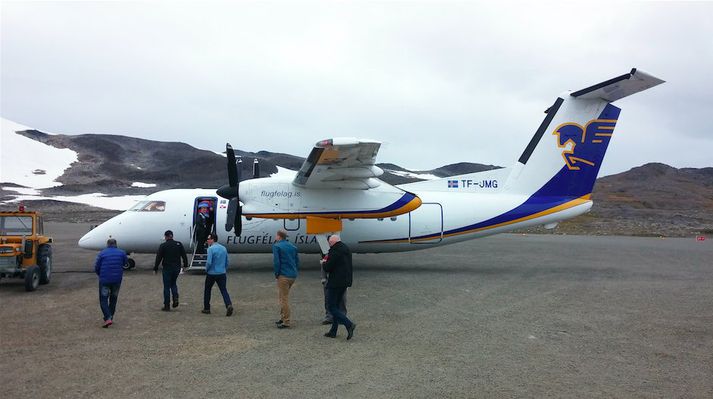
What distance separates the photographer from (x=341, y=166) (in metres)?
12.7

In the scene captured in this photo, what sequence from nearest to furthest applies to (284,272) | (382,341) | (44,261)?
(382,341), (284,272), (44,261)

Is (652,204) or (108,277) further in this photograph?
(652,204)

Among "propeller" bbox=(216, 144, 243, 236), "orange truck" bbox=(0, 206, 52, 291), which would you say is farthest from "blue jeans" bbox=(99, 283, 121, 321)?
"propeller" bbox=(216, 144, 243, 236)

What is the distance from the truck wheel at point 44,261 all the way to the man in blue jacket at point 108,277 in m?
4.57

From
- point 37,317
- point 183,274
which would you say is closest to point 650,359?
point 37,317

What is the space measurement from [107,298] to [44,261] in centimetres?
484

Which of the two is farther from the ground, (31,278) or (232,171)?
(232,171)

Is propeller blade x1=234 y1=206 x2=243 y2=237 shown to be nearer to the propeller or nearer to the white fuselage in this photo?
the propeller

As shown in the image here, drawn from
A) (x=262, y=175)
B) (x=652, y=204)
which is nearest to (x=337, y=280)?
(x=262, y=175)

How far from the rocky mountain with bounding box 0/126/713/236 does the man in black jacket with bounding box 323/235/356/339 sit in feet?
102

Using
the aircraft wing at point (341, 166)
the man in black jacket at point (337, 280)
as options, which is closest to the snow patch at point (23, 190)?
the aircraft wing at point (341, 166)

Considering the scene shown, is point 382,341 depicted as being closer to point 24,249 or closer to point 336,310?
point 336,310

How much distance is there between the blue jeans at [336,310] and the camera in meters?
7.59

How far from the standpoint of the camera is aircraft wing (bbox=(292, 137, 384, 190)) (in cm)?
1114
